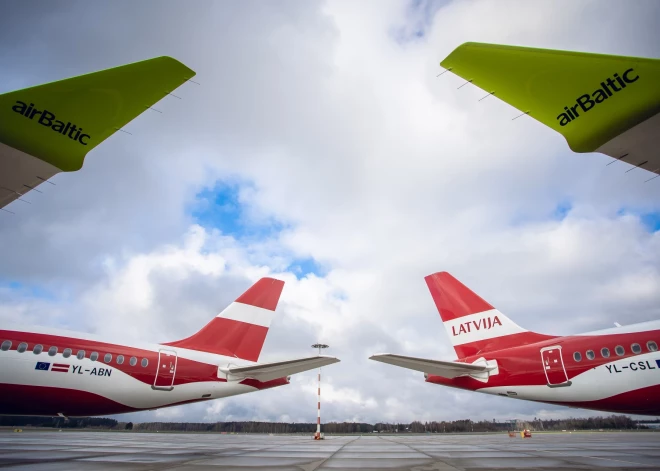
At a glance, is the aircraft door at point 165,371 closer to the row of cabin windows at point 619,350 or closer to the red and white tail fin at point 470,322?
the red and white tail fin at point 470,322

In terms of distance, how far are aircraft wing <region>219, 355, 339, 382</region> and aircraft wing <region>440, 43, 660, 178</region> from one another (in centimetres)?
1015

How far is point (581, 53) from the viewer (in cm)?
455

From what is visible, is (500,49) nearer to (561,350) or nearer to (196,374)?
(561,350)

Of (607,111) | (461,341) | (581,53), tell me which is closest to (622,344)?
(461,341)

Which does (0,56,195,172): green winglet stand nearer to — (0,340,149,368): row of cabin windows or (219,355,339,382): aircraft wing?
(219,355,339,382): aircraft wing

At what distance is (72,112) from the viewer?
5246 millimetres

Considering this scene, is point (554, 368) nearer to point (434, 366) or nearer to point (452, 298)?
point (434, 366)

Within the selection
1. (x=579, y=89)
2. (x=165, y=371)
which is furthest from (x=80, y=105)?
(x=165, y=371)

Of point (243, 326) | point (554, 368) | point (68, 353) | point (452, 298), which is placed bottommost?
point (554, 368)

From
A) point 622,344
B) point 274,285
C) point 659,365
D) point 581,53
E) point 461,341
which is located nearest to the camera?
point 581,53

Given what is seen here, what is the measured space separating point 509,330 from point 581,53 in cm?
1464

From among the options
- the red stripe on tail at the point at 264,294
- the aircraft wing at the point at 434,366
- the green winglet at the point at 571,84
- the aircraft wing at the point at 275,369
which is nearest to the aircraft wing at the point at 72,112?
the green winglet at the point at 571,84

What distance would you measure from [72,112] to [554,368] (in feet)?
54.8

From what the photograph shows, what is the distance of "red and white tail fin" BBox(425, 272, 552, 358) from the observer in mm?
16312
